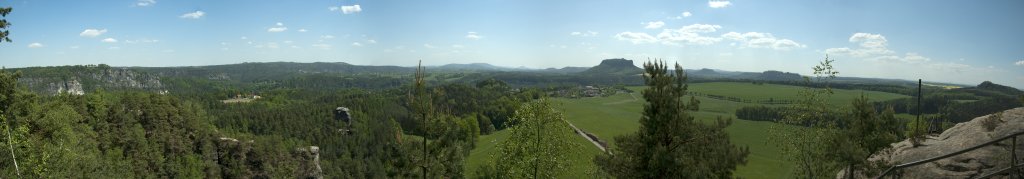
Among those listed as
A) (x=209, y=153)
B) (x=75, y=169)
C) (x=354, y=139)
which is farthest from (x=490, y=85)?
(x=75, y=169)

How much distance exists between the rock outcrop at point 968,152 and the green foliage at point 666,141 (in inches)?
186

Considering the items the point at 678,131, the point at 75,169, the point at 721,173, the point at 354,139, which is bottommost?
the point at 354,139

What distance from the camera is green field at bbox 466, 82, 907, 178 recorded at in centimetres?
6500

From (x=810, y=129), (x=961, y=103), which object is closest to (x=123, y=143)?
(x=810, y=129)

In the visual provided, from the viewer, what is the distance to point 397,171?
15.0 meters

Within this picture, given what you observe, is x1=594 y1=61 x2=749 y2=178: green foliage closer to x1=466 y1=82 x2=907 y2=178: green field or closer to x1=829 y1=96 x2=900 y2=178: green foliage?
x1=829 y1=96 x2=900 y2=178: green foliage

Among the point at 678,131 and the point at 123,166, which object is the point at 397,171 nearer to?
the point at 678,131

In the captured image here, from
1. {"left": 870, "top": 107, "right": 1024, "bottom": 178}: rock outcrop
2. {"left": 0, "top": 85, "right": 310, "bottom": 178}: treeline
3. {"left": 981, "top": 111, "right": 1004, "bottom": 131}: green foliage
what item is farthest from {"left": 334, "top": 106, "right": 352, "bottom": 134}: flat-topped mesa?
{"left": 981, "top": 111, "right": 1004, "bottom": 131}: green foliage

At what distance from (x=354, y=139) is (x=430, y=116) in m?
94.0

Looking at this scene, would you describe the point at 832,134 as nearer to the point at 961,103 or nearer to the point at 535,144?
the point at 535,144

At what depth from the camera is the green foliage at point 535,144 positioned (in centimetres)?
2155

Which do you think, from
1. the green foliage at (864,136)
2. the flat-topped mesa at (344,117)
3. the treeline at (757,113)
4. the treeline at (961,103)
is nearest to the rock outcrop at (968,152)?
the green foliage at (864,136)

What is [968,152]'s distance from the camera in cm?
1250

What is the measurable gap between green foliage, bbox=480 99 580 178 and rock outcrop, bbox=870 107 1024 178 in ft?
37.7
